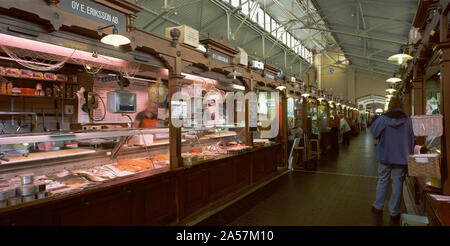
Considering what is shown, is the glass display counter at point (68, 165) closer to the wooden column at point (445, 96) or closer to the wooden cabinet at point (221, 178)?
the wooden cabinet at point (221, 178)

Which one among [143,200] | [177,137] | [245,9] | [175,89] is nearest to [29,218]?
[143,200]

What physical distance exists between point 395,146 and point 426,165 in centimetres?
102

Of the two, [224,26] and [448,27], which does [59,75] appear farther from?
[224,26]

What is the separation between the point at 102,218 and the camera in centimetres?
285

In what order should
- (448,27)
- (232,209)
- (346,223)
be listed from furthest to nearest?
(232,209), (346,223), (448,27)

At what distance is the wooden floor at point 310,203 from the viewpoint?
4.01 metres

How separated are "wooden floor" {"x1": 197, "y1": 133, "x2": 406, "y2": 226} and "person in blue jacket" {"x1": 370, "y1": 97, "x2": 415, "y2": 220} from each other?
0.55 meters

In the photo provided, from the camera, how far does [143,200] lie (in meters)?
3.30

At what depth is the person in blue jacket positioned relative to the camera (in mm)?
3912

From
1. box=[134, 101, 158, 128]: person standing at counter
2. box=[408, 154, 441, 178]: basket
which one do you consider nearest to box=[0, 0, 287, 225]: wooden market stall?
box=[134, 101, 158, 128]: person standing at counter

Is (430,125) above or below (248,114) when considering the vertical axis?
below

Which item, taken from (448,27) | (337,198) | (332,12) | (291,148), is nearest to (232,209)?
(337,198)

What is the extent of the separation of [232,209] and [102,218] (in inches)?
92.0

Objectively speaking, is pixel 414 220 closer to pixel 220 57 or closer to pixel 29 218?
pixel 220 57
